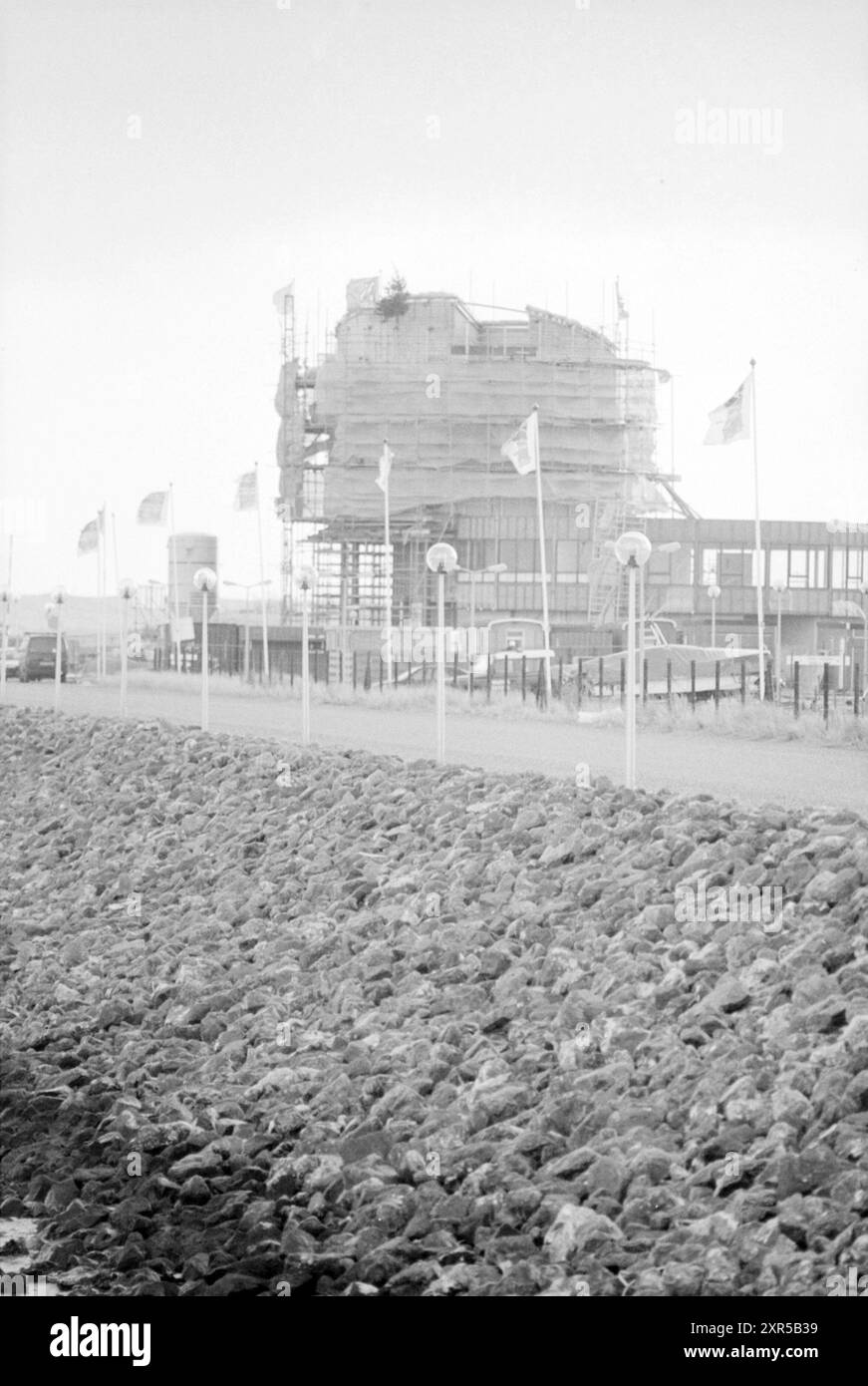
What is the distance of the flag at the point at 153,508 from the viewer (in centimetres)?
2075

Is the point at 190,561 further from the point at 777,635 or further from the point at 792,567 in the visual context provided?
the point at 777,635

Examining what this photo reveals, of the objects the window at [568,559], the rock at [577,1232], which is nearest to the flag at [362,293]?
the window at [568,559]

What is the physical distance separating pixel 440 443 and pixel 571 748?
21640 millimetres

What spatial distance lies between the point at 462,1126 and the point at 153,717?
928 centimetres

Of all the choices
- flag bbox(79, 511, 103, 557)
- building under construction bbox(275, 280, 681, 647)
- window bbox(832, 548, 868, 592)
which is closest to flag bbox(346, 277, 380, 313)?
building under construction bbox(275, 280, 681, 647)

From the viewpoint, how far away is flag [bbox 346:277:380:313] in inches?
1267

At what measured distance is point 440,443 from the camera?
31.7 m

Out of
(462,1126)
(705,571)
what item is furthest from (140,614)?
(462,1126)

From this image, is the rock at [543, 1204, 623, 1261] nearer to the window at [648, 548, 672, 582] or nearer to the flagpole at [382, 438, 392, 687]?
the window at [648, 548, 672, 582]

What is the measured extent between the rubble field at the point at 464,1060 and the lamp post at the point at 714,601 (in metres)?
6.77

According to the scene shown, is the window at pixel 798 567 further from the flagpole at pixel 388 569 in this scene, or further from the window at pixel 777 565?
the flagpole at pixel 388 569

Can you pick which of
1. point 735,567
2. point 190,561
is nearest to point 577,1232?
point 735,567
